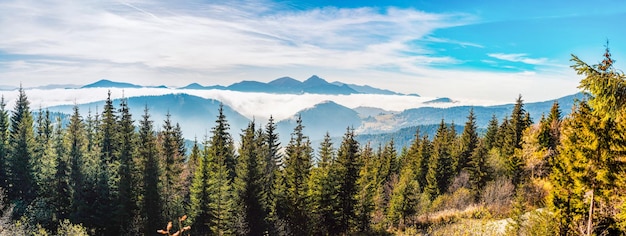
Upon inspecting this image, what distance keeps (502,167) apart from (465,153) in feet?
24.8

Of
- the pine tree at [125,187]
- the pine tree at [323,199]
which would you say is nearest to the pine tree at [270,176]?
the pine tree at [323,199]

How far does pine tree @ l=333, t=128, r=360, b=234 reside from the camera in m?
35.5

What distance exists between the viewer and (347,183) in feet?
117

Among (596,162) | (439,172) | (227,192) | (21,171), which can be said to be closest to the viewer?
(596,162)

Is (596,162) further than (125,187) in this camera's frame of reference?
No

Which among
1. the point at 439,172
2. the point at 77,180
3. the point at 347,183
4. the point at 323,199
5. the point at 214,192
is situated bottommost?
the point at 439,172

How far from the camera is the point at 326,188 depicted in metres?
35.2

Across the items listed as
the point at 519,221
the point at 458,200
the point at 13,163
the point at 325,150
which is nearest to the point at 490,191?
the point at 458,200

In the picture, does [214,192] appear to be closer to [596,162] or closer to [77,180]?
[77,180]

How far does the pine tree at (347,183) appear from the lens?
3547 centimetres


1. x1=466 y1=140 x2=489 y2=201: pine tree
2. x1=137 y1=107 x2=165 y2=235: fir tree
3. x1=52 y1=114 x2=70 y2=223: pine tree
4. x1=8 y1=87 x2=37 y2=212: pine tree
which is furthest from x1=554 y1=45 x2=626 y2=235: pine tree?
x1=8 y1=87 x2=37 y2=212: pine tree

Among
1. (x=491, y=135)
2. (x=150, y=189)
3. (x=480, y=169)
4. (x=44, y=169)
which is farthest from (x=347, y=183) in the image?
(x=491, y=135)

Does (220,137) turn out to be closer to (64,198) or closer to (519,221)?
(64,198)

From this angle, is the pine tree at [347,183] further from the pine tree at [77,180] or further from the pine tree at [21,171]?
the pine tree at [21,171]
